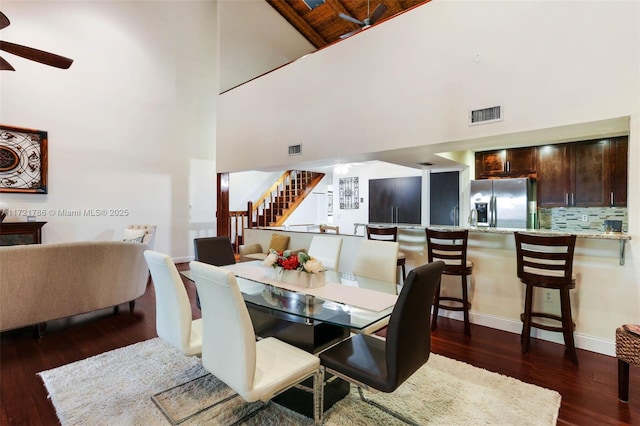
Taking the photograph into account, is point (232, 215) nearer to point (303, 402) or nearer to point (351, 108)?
point (351, 108)

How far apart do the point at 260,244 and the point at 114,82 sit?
13.3 feet

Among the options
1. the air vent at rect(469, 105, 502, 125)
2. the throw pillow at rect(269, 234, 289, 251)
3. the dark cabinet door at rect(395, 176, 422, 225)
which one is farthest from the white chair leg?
the dark cabinet door at rect(395, 176, 422, 225)

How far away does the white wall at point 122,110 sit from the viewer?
5.16 meters

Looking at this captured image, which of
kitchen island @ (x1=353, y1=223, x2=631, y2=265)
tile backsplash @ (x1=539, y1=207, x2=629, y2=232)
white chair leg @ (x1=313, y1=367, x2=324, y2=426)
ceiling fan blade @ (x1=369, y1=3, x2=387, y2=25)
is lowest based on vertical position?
white chair leg @ (x1=313, y1=367, x2=324, y2=426)

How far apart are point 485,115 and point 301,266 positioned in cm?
242

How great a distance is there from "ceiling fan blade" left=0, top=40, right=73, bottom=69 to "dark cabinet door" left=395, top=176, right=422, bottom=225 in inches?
239

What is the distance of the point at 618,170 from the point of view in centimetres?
450

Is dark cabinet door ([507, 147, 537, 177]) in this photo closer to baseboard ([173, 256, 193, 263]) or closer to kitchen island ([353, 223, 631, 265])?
kitchen island ([353, 223, 631, 265])

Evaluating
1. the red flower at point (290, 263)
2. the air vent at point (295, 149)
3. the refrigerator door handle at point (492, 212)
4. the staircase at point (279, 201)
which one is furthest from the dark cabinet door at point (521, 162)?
the staircase at point (279, 201)

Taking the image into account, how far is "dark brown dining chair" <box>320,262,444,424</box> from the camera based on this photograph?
1.50 m

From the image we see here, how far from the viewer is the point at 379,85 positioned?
4.02 metres

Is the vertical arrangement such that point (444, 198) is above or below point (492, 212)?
above

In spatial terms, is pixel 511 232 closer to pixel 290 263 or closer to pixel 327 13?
pixel 290 263

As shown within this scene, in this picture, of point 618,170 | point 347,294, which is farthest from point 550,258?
point 618,170
